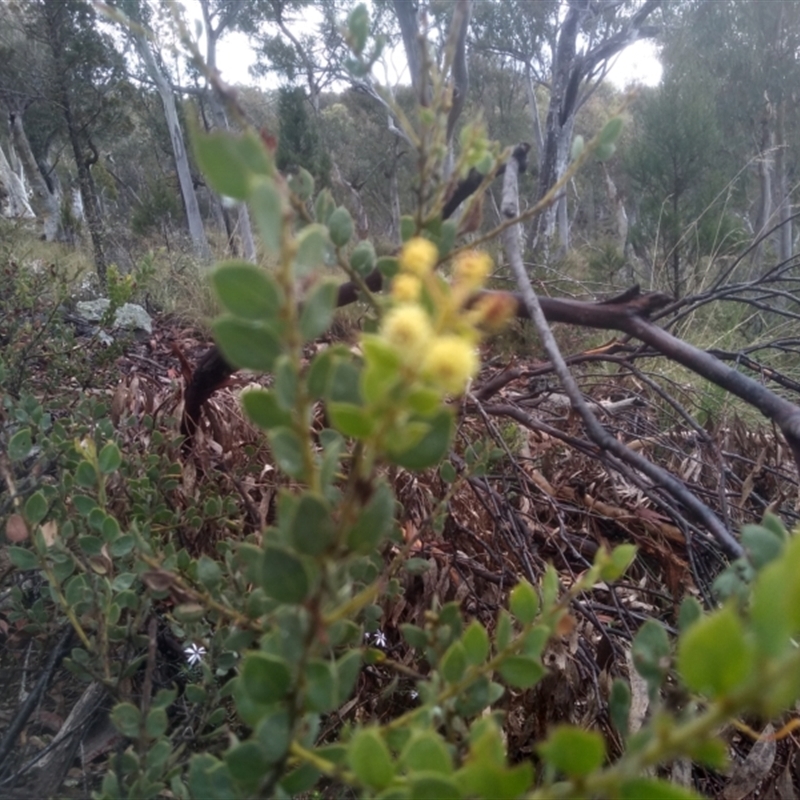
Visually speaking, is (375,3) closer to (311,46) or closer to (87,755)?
(311,46)

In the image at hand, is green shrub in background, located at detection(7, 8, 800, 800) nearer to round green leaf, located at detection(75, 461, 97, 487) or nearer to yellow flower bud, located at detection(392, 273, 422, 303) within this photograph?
yellow flower bud, located at detection(392, 273, 422, 303)

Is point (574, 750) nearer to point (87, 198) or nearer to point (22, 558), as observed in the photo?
point (22, 558)

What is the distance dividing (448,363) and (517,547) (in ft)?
2.36

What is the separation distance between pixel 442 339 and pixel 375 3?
14.0m

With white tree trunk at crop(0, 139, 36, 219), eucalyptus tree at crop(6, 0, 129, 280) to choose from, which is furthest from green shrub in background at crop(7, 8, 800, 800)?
white tree trunk at crop(0, 139, 36, 219)

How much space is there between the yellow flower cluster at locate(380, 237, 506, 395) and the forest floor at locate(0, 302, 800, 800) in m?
0.40

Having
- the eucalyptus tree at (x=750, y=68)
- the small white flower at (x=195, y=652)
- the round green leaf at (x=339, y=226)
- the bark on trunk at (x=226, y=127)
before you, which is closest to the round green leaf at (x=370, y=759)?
the round green leaf at (x=339, y=226)

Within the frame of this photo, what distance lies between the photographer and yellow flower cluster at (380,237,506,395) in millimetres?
184

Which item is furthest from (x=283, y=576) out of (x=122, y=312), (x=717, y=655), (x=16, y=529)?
(x=122, y=312)

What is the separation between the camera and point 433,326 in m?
0.21

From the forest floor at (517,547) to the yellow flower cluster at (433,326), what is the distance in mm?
403

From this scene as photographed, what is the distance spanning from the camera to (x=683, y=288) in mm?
4012

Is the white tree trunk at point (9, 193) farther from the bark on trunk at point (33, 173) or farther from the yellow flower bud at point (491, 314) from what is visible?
the yellow flower bud at point (491, 314)

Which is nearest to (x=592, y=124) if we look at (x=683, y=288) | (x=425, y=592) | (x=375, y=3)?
(x=375, y=3)
